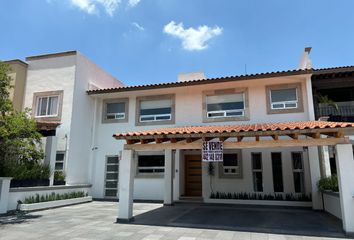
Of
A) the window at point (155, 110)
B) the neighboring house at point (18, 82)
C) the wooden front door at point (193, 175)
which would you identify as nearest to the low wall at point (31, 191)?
the window at point (155, 110)

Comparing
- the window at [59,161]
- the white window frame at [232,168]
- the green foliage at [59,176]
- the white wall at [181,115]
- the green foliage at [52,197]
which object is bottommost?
the green foliage at [52,197]

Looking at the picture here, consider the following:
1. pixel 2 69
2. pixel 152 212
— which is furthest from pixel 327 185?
pixel 2 69

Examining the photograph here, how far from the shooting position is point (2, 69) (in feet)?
35.8

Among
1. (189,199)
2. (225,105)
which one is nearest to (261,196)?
(189,199)

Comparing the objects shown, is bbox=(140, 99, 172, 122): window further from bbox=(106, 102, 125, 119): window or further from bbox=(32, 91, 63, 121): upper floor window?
bbox=(32, 91, 63, 121): upper floor window

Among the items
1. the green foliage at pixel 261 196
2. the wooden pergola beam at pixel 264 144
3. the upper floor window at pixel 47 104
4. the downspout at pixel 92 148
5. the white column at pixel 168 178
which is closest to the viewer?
the wooden pergola beam at pixel 264 144

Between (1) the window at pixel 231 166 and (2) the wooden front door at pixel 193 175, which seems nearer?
(1) the window at pixel 231 166

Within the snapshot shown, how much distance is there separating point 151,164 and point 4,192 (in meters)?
7.39

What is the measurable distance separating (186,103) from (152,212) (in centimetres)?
639

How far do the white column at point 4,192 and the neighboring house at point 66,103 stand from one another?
3.90m

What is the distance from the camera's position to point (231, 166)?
47.7 ft

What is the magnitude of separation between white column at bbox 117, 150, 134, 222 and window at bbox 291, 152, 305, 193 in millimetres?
8484

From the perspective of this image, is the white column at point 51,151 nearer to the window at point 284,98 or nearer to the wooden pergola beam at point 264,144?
the wooden pergola beam at point 264,144

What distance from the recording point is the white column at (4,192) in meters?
10.8
